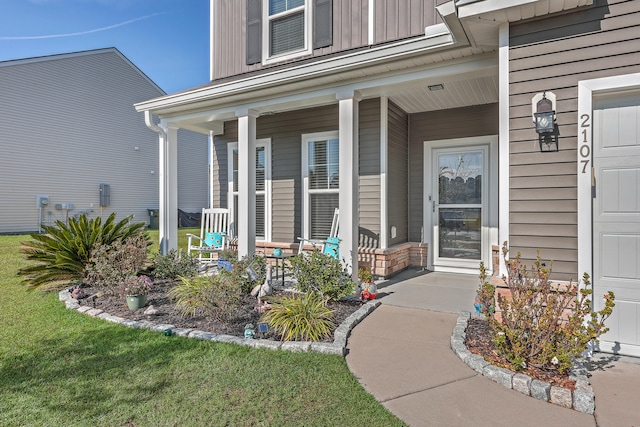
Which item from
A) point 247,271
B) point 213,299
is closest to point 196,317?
point 213,299

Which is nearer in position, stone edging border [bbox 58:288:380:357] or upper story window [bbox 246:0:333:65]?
stone edging border [bbox 58:288:380:357]

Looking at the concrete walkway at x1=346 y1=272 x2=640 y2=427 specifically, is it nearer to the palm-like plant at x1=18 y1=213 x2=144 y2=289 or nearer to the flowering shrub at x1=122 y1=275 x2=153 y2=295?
the flowering shrub at x1=122 y1=275 x2=153 y2=295

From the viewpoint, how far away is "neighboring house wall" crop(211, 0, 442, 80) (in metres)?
4.77

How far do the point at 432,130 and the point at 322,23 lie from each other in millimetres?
2325

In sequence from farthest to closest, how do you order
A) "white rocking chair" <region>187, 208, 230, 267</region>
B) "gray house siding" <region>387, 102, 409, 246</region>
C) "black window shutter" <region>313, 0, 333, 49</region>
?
1. "white rocking chair" <region>187, 208, 230, 267</region>
2. "gray house siding" <region>387, 102, 409, 246</region>
3. "black window shutter" <region>313, 0, 333, 49</region>

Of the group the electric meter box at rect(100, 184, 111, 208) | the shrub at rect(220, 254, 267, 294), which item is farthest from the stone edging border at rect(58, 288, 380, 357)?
the electric meter box at rect(100, 184, 111, 208)

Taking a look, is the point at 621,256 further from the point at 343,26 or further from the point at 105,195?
the point at 105,195

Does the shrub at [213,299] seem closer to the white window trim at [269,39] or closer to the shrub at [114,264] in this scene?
the shrub at [114,264]

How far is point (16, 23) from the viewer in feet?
42.9

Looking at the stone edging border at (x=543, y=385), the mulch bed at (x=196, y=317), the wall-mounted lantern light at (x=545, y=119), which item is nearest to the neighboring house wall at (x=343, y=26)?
the wall-mounted lantern light at (x=545, y=119)

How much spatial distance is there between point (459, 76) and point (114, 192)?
14.8 meters

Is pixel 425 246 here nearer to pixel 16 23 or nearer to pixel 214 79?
pixel 214 79

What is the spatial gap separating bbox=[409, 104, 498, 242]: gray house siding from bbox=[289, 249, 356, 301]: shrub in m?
2.45

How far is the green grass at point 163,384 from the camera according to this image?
199 centimetres
